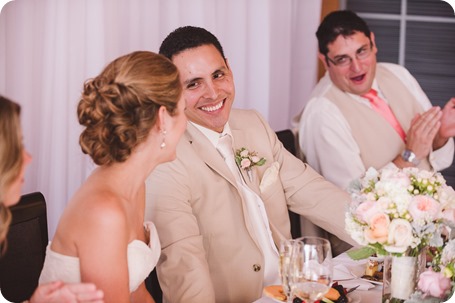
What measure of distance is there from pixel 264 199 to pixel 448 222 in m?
0.83

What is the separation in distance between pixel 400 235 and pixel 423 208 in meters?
0.08

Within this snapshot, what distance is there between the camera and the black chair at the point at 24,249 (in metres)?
2.02

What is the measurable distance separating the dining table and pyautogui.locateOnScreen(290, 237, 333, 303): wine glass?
22cm

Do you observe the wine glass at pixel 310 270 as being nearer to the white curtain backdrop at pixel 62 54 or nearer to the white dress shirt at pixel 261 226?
the white dress shirt at pixel 261 226

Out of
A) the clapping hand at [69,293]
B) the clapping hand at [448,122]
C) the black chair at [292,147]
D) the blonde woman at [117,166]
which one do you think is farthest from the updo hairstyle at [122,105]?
the clapping hand at [448,122]

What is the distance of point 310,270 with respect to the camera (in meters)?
1.68

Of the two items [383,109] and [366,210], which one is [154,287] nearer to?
[366,210]

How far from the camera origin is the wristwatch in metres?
3.12

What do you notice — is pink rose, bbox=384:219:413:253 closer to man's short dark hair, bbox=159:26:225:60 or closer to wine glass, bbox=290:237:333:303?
wine glass, bbox=290:237:333:303

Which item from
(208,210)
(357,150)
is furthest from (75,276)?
(357,150)

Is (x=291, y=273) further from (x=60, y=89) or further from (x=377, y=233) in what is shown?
(x=60, y=89)

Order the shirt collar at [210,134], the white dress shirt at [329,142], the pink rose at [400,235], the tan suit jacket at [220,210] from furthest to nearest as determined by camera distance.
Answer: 1. the white dress shirt at [329,142]
2. the shirt collar at [210,134]
3. the tan suit jacket at [220,210]
4. the pink rose at [400,235]

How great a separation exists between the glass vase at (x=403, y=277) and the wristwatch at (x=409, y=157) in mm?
1335

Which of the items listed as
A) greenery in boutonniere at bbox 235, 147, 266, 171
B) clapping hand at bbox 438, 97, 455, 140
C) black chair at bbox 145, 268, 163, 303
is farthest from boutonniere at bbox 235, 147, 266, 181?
clapping hand at bbox 438, 97, 455, 140
